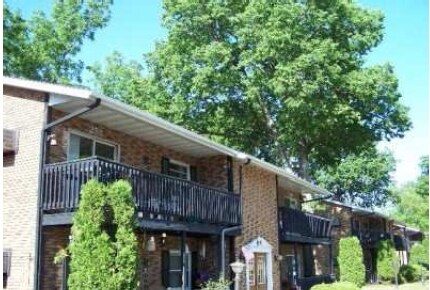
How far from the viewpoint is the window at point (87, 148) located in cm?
1492

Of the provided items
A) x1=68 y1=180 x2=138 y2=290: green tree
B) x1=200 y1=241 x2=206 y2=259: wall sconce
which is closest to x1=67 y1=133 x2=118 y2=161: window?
x1=68 y1=180 x2=138 y2=290: green tree

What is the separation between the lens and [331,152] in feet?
112

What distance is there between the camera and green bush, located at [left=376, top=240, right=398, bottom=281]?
1556 inches

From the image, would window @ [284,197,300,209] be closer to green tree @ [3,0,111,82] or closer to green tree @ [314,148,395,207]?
green tree @ [3,0,111,82]

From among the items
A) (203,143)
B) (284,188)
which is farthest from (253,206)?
(284,188)

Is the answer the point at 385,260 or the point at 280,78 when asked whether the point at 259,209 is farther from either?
the point at 385,260

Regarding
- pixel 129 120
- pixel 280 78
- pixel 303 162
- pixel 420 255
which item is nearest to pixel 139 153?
pixel 129 120

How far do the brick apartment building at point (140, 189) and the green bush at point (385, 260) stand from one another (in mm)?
18313

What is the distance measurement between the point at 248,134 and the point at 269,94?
4057mm

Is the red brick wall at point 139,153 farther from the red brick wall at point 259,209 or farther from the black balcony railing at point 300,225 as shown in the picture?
the black balcony railing at point 300,225

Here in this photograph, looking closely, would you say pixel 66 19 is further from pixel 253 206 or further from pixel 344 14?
pixel 253 206

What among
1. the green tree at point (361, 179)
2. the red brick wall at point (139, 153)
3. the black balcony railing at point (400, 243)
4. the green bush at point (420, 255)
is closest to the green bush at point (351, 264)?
the red brick wall at point (139, 153)

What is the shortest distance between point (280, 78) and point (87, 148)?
46.7ft

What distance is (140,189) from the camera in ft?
45.9
